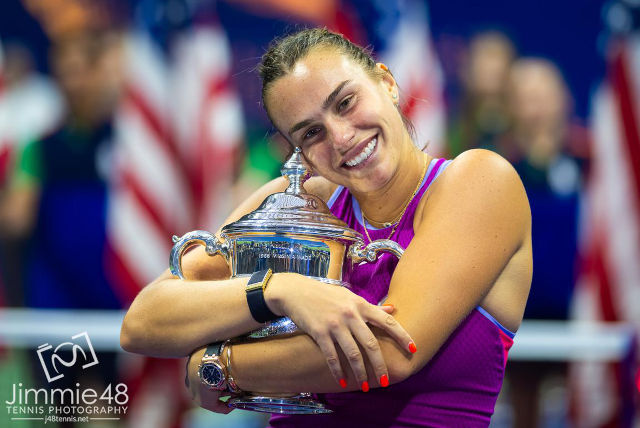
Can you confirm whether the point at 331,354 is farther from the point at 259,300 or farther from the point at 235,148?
the point at 235,148

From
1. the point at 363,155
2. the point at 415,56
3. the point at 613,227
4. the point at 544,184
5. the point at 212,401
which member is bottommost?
the point at 212,401

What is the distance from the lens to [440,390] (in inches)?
60.2

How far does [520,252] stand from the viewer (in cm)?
162

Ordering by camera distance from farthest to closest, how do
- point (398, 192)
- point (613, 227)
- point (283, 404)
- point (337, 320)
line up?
point (613, 227), point (398, 192), point (283, 404), point (337, 320)

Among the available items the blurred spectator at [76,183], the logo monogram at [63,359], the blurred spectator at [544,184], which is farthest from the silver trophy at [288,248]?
the blurred spectator at [76,183]

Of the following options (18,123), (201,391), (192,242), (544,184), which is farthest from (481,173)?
(18,123)

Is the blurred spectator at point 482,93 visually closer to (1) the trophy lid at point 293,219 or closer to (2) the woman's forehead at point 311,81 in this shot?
(2) the woman's forehead at point 311,81

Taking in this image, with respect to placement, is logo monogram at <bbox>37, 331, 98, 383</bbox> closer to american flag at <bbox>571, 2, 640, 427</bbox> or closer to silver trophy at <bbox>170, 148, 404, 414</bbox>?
american flag at <bbox>571, 2, 640, 427</bbox>

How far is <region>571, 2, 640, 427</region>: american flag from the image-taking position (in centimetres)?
399

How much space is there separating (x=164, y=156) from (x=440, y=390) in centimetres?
305

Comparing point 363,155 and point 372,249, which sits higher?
point 363,155

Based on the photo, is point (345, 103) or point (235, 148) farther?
point (235, 148)

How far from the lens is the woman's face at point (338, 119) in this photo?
1.60m

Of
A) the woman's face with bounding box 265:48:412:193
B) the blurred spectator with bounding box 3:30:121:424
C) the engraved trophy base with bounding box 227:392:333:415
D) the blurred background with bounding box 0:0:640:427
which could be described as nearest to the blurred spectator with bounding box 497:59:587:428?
the blurred background with bounding box 0:0:640:427
